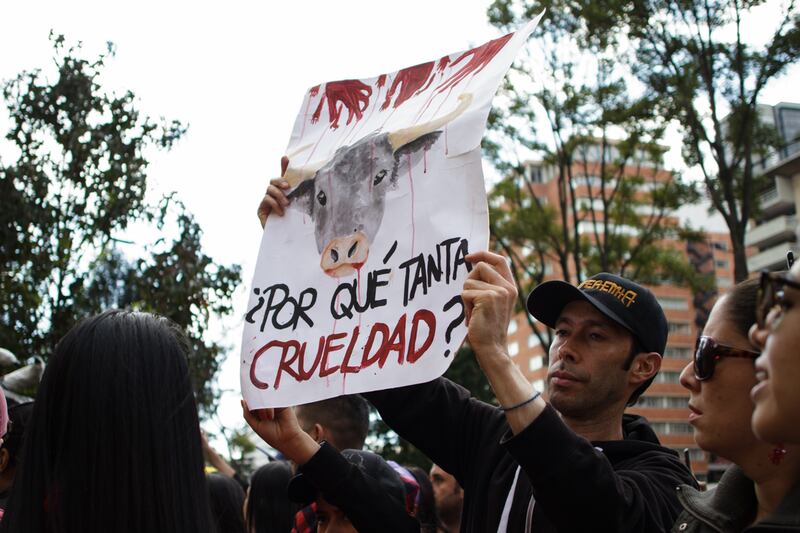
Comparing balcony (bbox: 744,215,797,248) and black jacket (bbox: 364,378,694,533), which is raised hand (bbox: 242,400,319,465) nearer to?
black jacket (bbox: 364,378,694,533)

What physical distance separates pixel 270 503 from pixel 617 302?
2.38 meters

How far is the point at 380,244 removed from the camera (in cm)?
266

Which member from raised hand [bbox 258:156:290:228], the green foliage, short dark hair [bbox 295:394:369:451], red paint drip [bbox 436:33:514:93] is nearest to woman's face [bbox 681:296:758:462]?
red paint drip [bbox 436:33:514:93]

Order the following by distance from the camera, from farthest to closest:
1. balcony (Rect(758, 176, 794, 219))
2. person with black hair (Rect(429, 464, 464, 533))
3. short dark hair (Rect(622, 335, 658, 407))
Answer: balcony (Rect(758, 176, 794, 219))
person with black hair (Rect(429, 464, 464, 533))
short dark hair (Rect(622, 335, 658, 407))

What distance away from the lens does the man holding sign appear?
2186mm

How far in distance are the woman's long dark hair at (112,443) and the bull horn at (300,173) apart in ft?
4.25

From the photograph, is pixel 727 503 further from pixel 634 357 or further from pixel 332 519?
pixel 332 519

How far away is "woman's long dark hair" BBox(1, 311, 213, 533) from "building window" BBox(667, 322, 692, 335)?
2592 inches

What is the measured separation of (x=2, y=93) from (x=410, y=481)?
761cm

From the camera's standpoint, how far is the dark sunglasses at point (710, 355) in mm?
2135

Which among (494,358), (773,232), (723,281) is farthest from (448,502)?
(723,281)

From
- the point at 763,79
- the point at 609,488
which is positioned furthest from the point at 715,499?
the point at 763,79

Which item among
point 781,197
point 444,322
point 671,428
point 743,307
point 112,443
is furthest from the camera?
point 671,428

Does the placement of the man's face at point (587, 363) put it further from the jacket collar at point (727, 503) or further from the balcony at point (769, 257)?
the balcony at point (769, 257)
